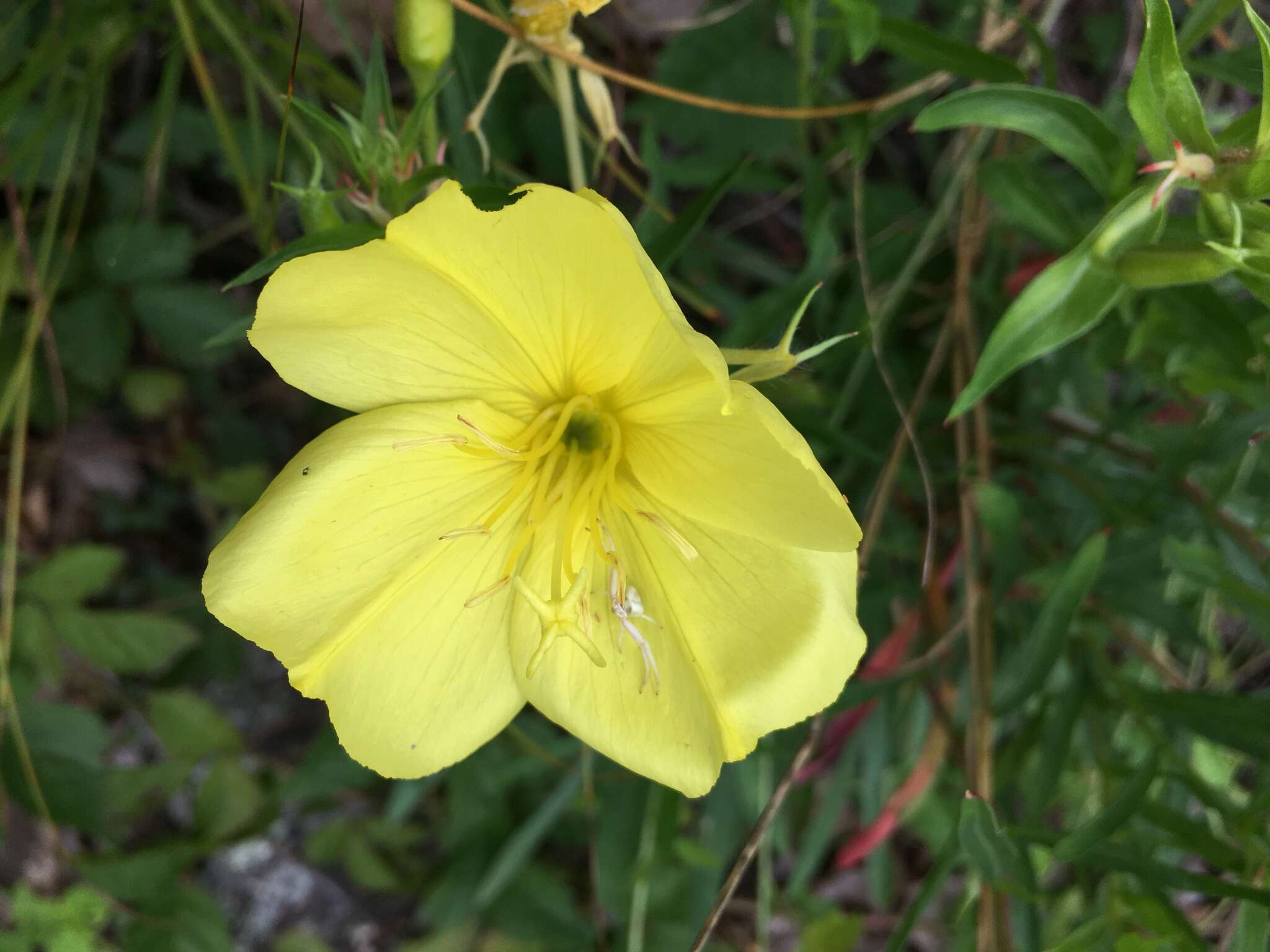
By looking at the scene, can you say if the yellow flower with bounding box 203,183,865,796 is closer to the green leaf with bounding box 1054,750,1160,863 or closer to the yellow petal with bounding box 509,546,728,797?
the yellow petal with bounding box 509,546,728,797

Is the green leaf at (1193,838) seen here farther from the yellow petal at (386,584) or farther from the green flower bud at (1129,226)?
the yellow petal at (386,584)

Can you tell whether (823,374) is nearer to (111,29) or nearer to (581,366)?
(581,366)

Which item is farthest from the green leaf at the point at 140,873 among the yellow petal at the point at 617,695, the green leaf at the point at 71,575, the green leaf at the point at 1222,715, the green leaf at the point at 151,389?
the green leaf at the point at 1222,715

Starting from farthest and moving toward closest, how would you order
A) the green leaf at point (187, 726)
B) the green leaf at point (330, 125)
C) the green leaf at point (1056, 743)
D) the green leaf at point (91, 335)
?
the green leaf at point (187, 726), the green leaf at point (91, 335), the green leaf at point (1056, 743), the green leaf at point (330, 125)

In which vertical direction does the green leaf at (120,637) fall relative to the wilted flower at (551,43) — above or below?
below

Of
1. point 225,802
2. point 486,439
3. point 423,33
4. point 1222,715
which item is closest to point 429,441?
point 486,439

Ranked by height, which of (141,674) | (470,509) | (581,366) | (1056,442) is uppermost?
(581,366)

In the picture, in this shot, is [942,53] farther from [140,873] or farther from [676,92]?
[140,873]

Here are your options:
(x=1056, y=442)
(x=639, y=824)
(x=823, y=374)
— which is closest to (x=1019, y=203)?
(x=823, y=374)
